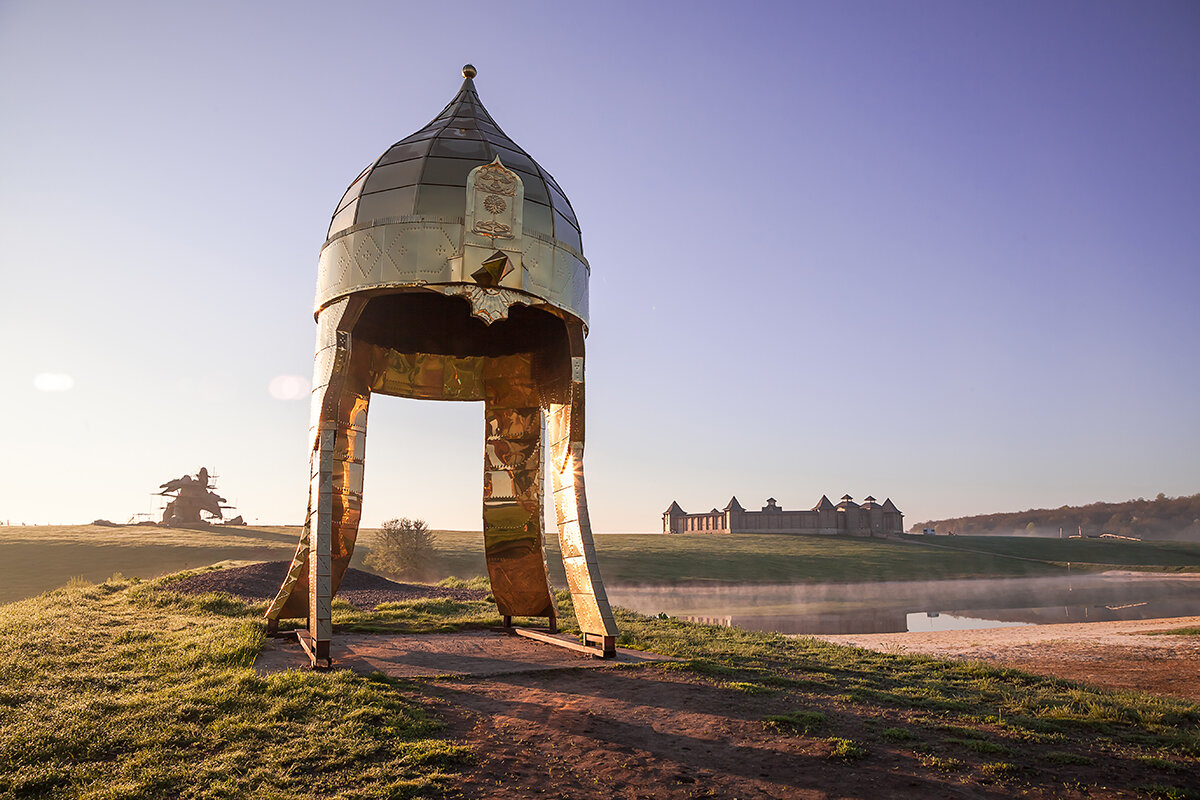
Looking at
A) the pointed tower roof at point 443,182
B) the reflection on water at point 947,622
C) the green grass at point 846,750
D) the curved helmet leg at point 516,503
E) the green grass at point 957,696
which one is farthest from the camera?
the reflection on water at point 947,622

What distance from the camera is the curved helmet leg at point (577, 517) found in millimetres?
11062

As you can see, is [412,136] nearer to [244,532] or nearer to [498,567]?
[498,567]

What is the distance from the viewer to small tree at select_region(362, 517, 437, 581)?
38500mm

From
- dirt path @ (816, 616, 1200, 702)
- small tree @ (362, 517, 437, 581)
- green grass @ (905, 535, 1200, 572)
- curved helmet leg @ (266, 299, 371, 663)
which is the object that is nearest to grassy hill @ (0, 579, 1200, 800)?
curved helmet leg @ (266, 299, 371, 663)

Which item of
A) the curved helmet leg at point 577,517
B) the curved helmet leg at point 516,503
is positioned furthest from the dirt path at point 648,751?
the curved helmet leg at point 516,503

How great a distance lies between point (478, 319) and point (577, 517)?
4126 mm

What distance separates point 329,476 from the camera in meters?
10.6

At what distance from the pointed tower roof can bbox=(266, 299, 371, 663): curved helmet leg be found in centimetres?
175

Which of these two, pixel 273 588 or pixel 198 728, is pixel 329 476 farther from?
pixel 273 588

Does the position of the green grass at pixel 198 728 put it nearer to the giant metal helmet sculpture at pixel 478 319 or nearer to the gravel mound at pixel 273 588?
the giant metal helmet sculpture at pixel 478 319

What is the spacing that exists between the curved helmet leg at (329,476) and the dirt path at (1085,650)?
12.8 m

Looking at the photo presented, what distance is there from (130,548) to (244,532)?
1688 cm

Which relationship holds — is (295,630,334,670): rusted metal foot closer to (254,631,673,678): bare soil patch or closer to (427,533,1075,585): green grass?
(254,631,673,678): bare soil patch

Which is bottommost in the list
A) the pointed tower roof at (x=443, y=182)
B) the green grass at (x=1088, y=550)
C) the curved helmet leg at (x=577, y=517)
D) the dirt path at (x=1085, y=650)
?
the green grass at (x=1088, y=550)
